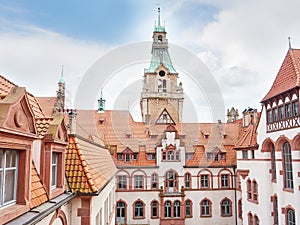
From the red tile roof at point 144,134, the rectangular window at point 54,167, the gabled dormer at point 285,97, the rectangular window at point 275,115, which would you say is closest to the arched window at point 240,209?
the red tile roof at point 144,134

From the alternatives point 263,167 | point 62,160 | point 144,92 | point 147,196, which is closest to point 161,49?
point 144,92

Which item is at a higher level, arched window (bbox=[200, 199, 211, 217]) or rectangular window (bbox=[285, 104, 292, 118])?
rectangular window (bbox=[285, 104, 292, 118])

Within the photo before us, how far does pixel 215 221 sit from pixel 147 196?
786 cm

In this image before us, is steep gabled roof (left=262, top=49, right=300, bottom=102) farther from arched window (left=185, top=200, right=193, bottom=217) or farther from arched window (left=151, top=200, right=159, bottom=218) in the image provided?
arched window (left=151, top=200, right=159, bottom=218)

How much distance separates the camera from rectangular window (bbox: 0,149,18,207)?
15.4 feet

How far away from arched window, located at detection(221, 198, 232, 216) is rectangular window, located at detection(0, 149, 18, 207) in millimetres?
29056

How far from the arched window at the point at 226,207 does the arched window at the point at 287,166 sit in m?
12.7

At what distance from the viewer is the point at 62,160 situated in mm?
8023

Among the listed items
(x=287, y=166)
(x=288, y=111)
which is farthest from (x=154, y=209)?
(x=288, y=111)

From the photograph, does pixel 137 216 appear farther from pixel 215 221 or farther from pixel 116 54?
pixel 116 54

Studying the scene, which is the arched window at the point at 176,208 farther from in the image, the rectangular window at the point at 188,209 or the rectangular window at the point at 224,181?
the rectangular window at the point at 224,181

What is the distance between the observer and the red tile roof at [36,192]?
5824mm

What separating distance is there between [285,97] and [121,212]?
65.6 ft

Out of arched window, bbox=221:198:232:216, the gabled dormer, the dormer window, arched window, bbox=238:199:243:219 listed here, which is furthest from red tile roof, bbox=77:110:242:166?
the gabled dormer
